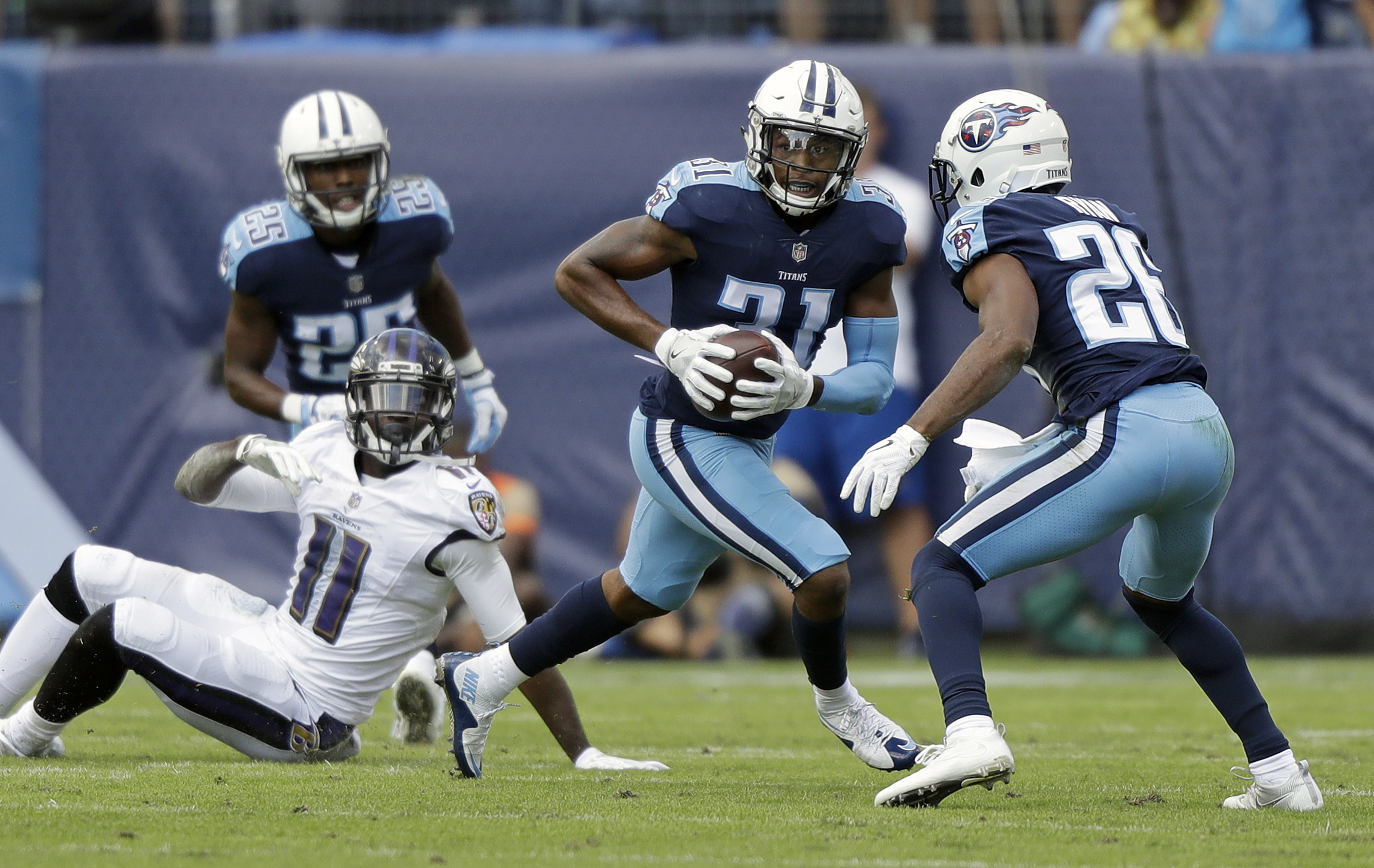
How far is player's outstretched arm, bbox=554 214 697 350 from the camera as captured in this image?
3926mm

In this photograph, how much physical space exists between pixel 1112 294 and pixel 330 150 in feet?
7.86

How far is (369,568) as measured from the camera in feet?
12.9

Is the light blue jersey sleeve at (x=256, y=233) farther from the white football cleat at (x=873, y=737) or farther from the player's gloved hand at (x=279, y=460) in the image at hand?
the white football cleat at (x=873, y=737)

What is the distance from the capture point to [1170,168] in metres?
8.45

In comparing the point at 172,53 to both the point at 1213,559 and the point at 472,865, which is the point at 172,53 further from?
the point at 472,865

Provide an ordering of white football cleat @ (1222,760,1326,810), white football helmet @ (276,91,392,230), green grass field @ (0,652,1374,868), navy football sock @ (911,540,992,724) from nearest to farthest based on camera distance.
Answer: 1. green grass field @ (0,652,1374,868)
2. navy football sock @ (911,540,992,724)
3. white football cleat @ (1222,760,1326,810)
4. white football helmet @ (276,91,392,230)

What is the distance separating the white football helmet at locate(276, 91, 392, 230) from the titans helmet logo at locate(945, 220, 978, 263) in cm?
203

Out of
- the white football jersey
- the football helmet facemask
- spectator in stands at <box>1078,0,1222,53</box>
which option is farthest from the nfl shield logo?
spectator in stands at <box>1078,0,1222,53</box>

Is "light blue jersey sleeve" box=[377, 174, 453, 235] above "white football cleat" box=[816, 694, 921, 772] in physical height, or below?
above

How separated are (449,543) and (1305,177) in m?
5.92

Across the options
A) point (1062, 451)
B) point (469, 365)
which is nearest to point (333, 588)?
point (469, 365)

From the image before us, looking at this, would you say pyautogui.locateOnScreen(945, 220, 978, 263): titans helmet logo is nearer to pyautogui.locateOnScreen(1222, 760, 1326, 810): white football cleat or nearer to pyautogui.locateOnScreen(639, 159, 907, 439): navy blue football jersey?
pyautogui.locateOnScreen(639, 159, 907, 439): navy blue football jersey

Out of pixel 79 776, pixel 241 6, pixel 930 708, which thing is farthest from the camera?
pixel 241 6

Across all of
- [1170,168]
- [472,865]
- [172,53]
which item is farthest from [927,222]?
[472,865]
